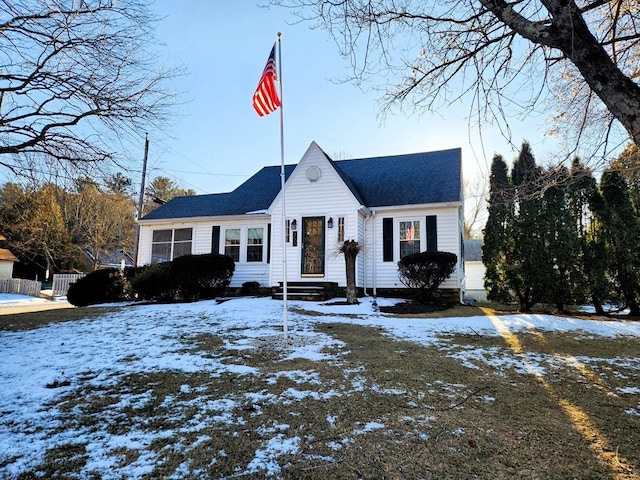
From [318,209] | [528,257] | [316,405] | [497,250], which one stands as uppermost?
[318,209]

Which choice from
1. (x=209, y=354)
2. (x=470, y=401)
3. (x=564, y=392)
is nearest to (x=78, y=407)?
(x=209, y=354)

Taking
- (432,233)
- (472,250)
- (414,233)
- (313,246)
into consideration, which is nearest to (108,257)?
(313,246)

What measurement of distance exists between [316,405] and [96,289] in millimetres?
11720

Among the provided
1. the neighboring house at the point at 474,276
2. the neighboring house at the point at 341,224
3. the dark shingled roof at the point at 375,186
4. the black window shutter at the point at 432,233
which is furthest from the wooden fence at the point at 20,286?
the neighboring house at the point at 474,276

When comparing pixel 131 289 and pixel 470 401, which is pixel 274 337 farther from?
pixel 131 289

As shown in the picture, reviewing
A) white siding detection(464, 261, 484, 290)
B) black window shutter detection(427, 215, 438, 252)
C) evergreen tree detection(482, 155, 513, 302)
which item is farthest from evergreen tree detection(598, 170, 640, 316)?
white siding detection(464, 261, 484, 290)

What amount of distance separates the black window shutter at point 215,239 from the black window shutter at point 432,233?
8858mm

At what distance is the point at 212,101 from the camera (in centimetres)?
932

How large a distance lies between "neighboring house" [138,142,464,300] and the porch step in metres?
0.23

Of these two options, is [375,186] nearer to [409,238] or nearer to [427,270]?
[409,238]

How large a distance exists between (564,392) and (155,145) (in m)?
8.62

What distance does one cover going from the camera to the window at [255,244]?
15284 mm

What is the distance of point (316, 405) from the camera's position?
134 inches

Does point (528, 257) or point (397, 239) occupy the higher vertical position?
point (397, 239)
